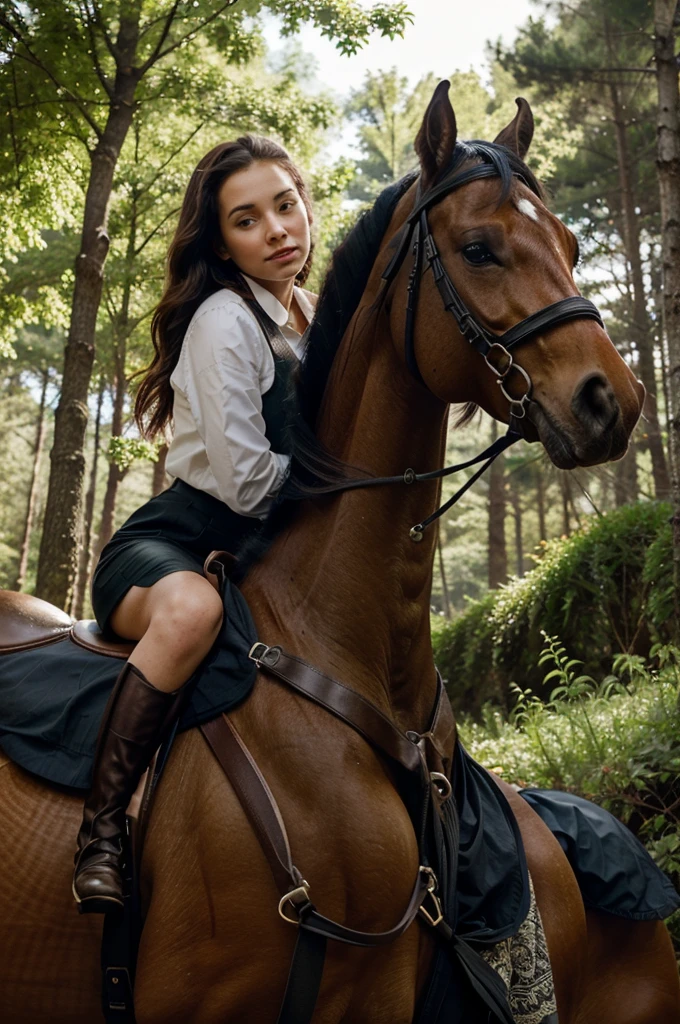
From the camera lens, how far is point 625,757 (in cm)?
482

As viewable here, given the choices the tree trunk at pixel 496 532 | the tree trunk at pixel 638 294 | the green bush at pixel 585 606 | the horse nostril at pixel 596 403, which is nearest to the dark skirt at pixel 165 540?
the horse nostril at pixel 596 403

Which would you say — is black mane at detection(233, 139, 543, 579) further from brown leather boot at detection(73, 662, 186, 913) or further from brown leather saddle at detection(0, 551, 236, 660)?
brown leather boot at detection(73, 662, 186, 913)

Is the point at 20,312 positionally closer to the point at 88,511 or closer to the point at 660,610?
the point at 660,610

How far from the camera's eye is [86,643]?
9.08 ft

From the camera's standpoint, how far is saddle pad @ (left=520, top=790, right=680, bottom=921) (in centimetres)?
302

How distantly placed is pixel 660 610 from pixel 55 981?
15.9 feet

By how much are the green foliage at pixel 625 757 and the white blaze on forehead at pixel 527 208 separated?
278 cm

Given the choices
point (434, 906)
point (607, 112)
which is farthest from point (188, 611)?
point (607, 112)

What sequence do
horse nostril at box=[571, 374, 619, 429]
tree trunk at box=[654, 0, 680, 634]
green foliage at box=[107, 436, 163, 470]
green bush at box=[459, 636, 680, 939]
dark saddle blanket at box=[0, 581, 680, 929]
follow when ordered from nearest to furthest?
horse nostril at box=[571, 374, 619, 429] → dark saddle blanket at box=[0, 581, 680, 929] → green bush at box=[459, 636, 680, 939] → tree trunk at box=[654, 0, 680, 634] → green foliage at box=[107, 436, 163, 470]

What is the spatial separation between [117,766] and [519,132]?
83.2 inches

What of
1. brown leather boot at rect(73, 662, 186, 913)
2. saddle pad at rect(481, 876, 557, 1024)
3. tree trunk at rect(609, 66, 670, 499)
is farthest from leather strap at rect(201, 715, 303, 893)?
tree trunk at rect(609, 66, 670, 499)

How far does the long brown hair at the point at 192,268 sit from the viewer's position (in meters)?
3.01

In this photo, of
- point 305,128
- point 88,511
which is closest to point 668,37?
point 305,128

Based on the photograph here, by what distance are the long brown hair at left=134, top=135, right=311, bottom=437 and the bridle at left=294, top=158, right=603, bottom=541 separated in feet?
2.51
